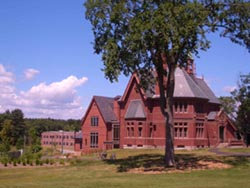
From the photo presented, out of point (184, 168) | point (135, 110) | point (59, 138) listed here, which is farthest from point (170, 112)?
point (59, 138)

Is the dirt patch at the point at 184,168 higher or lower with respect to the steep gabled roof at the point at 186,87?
lower

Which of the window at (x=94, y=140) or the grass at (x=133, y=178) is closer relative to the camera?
the grass at (x=133, y=178)

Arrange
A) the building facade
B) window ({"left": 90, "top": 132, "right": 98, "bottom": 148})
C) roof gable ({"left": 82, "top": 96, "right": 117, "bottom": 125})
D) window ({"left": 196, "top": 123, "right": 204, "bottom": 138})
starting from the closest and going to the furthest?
window ({"left": 196, "top": 123, "right": 204, "bottom": 138}), roof gable ({"left": 82, "top": 96, "right": 117, "bottom": 125}), window ({"left": 90, "top": 132, "right": 98, "bottom": 148}), the building facade

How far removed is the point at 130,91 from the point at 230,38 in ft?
107

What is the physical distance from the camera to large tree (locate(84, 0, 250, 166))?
27.5m

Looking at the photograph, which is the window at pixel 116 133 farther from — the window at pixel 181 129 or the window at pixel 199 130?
the window at pixel 199 130

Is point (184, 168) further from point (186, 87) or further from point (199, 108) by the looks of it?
point (199, 108)

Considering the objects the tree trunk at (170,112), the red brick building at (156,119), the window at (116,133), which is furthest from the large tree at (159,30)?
the window at (116,133)

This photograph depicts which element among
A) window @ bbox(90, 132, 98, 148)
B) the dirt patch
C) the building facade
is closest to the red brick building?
window @ bbox(90, 132, 98, 148)

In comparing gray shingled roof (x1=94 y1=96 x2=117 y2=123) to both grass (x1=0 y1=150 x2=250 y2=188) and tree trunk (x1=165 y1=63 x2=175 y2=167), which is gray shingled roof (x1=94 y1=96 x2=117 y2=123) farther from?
tree trunk (x1=165 y1=63 x2=175 y2=167)

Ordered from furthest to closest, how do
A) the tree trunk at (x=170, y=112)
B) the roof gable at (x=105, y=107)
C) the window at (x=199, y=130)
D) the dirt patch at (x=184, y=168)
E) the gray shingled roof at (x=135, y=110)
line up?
the roof gable at (x=105, y=107)
the gray shingled roof at (x=135, y=110)
the window at (x=199, y=130)
the tree trunk at (x=170, y=112)
the dirt patch at (x=184, y=168)

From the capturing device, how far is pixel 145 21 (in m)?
28.2

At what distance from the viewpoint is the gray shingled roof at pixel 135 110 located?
201ft

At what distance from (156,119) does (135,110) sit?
3617 mm
